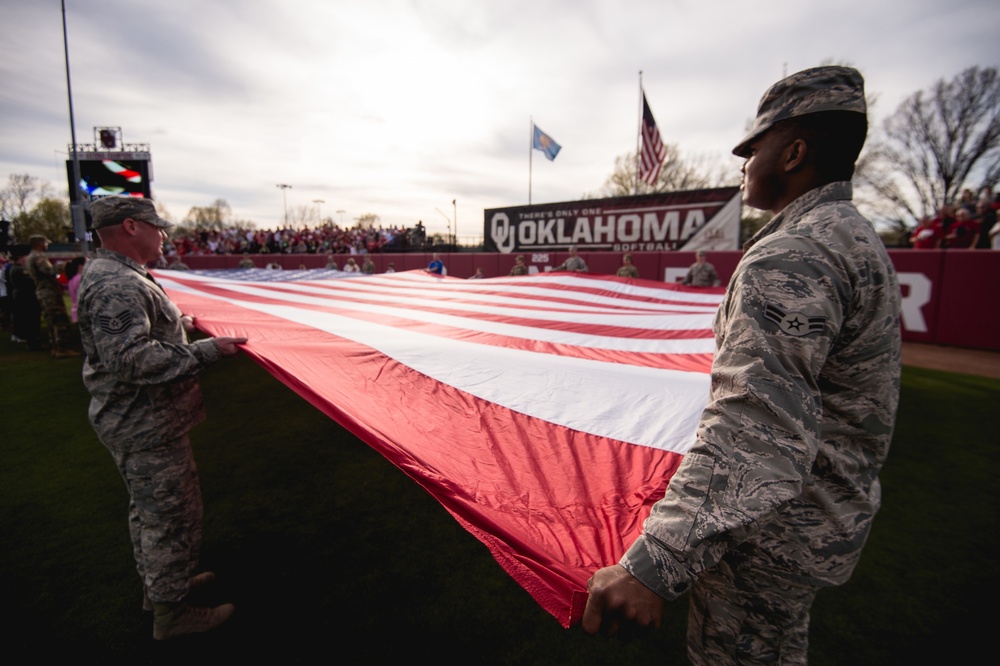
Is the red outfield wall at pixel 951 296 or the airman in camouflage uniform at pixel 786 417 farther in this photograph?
the red outfield wall at pixel 951 296

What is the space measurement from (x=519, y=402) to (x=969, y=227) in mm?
10585

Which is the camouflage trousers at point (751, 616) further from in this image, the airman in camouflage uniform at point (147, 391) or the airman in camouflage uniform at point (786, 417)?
the airman in camouflage uniform at point (147, 391)

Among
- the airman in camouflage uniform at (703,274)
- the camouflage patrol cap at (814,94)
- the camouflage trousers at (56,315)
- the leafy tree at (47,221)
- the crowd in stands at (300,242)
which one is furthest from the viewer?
the leafy tree at (47,221)

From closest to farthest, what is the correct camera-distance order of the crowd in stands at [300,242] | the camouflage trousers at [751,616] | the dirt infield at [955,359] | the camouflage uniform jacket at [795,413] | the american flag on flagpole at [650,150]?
the camouflage uniform jacket at [795,413], the camouflage trousers at [751,616], the dirt infield at [955,359], the american flag on flagpole at [650,150], the crowd in stands at [300,242]

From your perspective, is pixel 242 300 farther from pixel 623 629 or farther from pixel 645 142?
pixel 645 142

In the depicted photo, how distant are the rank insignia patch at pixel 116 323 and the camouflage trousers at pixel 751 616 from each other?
210 centimetres

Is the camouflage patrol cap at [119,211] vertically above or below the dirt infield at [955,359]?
above

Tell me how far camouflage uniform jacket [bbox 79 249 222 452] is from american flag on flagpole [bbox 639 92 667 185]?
1399 cm

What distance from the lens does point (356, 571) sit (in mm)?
2279

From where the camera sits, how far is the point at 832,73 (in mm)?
903

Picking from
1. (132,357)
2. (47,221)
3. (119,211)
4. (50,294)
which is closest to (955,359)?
(132,357)

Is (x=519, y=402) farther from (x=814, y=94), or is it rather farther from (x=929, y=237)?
(x=929, y=237)

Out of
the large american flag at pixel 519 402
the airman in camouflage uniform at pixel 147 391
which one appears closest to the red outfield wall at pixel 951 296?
the large american flag at pixel 519 402

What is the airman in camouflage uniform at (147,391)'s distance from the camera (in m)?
1.69
